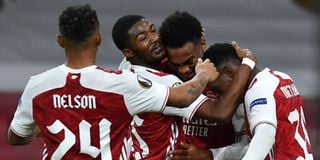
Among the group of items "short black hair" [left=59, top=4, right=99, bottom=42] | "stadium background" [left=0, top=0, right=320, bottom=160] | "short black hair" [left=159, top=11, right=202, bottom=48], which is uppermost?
"short black hair" [left=59, top=4, right=99, bottom=42]

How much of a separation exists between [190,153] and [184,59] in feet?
1.75

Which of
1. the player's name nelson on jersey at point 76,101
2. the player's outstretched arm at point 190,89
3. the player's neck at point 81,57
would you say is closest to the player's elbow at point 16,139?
the player's name nelson on jersey at point 76,101

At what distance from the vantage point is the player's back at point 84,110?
607 cm

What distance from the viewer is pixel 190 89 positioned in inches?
242

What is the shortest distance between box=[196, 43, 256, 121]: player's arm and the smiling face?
1.49 feet

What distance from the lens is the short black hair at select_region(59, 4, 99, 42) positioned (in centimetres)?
604

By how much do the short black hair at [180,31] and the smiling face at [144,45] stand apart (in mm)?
72

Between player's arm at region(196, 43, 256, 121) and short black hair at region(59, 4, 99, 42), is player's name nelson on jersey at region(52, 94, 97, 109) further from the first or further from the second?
player's arm at region(196, 43, 256, 121)

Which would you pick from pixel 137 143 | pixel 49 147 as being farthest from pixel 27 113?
pixel 137 143

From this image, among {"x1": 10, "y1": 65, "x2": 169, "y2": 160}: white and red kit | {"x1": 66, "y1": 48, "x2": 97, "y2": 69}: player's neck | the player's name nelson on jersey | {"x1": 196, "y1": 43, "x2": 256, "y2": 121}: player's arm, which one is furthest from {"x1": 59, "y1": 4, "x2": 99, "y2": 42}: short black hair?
{"x1": 196, "y1": 43, "x2": 256, "y2": 121}: player's arm

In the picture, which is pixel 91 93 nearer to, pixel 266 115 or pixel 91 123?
pixel 91 123

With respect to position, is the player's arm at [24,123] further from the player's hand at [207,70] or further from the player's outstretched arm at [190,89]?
the player's hand at [207,70]

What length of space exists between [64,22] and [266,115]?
1.16 meters

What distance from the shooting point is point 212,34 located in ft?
41.5
